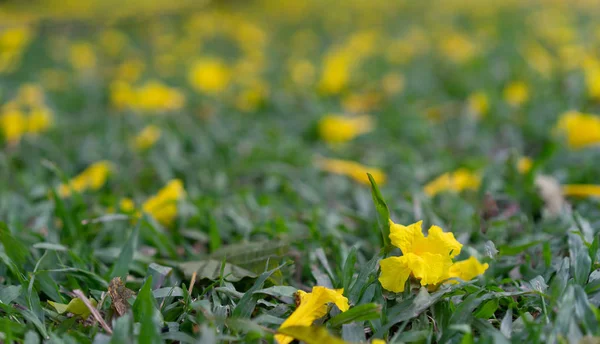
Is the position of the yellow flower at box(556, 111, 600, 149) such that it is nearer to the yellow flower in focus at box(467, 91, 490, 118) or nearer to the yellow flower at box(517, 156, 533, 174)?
the yellow flower at box(517, 156, 533, 174)

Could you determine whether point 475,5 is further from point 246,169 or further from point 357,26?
point 246,169

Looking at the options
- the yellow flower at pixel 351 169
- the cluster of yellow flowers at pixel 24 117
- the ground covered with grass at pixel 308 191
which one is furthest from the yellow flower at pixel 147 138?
the yellow flower at pixel 351 169

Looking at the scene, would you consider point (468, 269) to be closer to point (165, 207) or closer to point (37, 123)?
point (165, 207)

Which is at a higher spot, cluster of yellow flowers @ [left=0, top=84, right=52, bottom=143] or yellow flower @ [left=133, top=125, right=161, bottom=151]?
cluster of yellow flowers @ [left=0, top=84, right=52, bottom=143]

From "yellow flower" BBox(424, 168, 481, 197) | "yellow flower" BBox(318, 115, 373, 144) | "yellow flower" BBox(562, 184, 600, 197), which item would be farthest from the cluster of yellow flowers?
"yellow flower" BBox(562, 184, 600, 197)

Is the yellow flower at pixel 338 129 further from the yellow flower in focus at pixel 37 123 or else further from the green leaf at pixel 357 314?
the green leaf at pixel 357 314

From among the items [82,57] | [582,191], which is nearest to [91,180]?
[582,191]

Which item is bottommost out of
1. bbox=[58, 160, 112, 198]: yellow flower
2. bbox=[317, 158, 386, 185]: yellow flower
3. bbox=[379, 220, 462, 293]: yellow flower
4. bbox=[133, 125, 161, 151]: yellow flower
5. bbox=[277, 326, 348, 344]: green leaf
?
bbox=[317, 158, 386, 185]: yellow flower

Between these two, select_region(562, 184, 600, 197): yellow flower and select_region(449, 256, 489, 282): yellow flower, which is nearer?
select_region(449, 256, 489, 282): yellow flower
